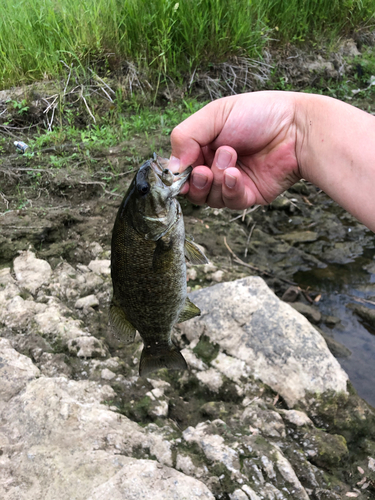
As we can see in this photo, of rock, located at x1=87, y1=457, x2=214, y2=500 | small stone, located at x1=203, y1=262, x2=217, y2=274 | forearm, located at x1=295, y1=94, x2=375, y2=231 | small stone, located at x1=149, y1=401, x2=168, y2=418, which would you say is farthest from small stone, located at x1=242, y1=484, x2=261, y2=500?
small stone, located at x1=203, y1=262, x2=217, y2=274

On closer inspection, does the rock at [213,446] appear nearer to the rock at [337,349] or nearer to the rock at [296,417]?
the rock at [296,417]

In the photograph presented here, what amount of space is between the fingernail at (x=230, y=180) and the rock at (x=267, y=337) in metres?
1.19

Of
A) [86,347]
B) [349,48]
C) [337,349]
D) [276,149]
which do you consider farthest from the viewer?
[349,48]

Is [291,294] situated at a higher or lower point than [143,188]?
lower

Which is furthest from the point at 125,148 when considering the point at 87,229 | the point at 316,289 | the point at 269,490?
the point at 269,490

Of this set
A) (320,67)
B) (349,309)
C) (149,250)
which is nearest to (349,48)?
(320,67)

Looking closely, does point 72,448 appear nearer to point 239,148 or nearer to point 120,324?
point 120,324

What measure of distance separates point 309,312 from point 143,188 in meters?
2.56

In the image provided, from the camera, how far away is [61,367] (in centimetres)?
249

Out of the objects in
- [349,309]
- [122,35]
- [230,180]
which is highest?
[122,35]

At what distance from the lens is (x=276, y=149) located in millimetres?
2447

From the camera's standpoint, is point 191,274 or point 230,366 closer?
point 230,366

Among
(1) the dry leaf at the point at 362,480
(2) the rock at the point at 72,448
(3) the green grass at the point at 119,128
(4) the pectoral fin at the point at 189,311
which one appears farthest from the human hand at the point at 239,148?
(3) the green grass at the point at 119,128

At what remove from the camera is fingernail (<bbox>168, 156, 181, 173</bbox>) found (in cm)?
202
